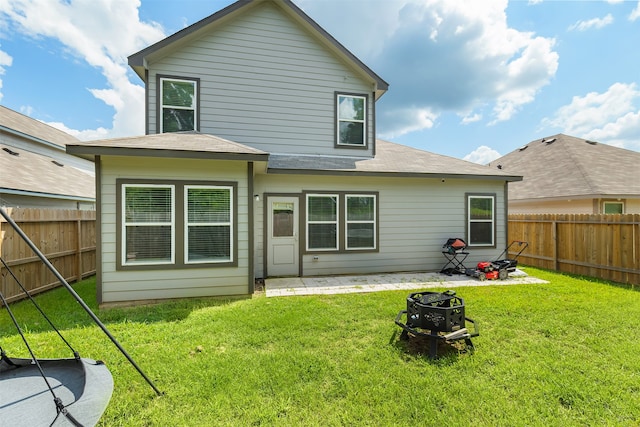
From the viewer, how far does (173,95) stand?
7.21 m

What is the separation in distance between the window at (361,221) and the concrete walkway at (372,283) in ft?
2.90

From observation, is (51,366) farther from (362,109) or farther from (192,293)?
(362,109)

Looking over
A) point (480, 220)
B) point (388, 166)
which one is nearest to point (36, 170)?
point (388, 166)

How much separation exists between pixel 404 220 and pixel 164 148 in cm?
596

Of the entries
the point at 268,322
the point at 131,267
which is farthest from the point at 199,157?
the point at 268,322

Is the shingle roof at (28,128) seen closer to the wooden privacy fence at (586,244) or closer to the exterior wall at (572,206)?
the wooden privacy fence at (586,244)

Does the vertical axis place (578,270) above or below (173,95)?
below

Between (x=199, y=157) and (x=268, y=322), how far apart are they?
3.02 m

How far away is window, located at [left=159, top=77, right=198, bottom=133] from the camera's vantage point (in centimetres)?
713

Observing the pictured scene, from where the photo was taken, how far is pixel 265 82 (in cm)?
770

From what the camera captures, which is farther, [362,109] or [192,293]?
[362,109]

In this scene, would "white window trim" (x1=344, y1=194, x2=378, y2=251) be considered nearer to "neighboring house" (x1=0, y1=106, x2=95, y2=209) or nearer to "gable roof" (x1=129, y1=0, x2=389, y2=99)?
"gable roof" (x1=129, y1=0, x2=389, y2=99)

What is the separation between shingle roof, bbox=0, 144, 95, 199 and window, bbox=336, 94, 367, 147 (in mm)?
8914

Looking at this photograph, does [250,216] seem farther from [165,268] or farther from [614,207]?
[614,207]
